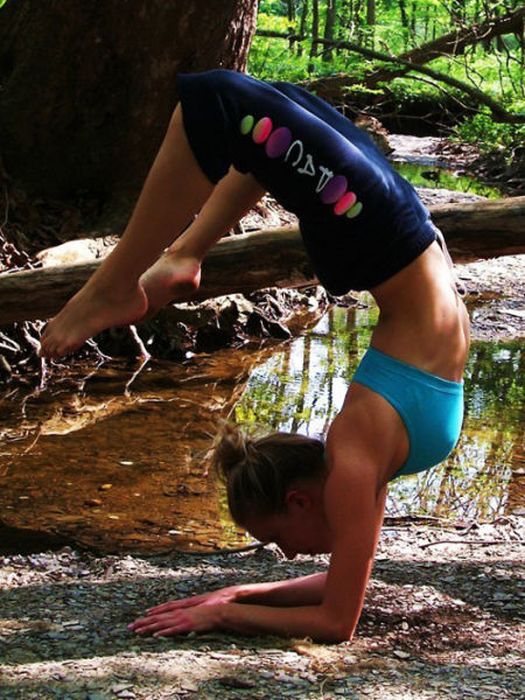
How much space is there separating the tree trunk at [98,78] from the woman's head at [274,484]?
503cm

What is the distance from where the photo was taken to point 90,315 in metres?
3.09

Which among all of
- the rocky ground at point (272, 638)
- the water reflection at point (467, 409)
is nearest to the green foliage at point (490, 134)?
the water reflection at point (467, 409)

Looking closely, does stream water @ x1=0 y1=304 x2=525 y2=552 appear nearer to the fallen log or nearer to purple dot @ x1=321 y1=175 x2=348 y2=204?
the fallen log

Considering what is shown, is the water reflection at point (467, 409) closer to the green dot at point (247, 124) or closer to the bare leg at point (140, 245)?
the bare leg at point (140, 245)

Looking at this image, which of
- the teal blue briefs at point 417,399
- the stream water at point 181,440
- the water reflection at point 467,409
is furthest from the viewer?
the water reflection at point 467,409

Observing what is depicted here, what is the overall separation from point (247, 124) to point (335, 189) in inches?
11.1

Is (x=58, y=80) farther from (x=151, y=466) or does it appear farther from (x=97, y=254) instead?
(x=151, y=466)

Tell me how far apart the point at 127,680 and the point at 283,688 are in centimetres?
41

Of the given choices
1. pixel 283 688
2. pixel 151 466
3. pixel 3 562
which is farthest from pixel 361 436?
pixel 151 466

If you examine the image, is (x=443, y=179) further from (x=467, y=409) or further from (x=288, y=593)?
(x=288, y=593)

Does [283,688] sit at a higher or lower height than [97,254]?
lower

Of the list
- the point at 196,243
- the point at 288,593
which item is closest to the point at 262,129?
the point at 196,243

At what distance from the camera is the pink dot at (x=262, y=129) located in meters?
2.59

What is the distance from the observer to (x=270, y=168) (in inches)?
105
